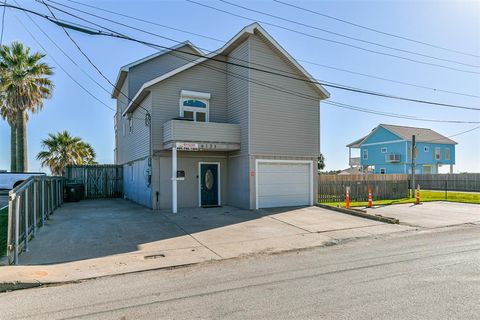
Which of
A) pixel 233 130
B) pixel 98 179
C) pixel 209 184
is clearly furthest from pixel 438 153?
pixel 98 179

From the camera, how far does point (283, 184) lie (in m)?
15.6

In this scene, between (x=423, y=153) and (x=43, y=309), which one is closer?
(x=43, y=309)

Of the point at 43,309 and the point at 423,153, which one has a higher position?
the point at 423,153

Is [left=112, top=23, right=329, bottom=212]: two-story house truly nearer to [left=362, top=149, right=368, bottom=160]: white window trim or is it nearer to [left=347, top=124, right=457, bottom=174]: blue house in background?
[left=347, top=124, right=457, bottom=174]: blue house in background

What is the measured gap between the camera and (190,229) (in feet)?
34.3

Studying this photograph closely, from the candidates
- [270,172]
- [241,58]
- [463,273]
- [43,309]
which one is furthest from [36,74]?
[463,273]

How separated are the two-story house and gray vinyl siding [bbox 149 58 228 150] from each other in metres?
0.05

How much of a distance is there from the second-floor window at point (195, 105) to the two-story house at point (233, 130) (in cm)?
5

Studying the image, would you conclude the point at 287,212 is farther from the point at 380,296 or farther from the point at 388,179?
the point at 388,179

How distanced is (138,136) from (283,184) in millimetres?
8214

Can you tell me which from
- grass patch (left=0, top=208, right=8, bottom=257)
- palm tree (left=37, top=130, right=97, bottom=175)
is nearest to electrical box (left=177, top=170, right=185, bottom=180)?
grass patch (left=0, top=208, right=8, bottom=257)

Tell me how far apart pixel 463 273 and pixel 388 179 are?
16649mm

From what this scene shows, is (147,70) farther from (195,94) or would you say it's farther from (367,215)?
(367,215)

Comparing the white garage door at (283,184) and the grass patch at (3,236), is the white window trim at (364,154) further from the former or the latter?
the grass patch at (3,236)
